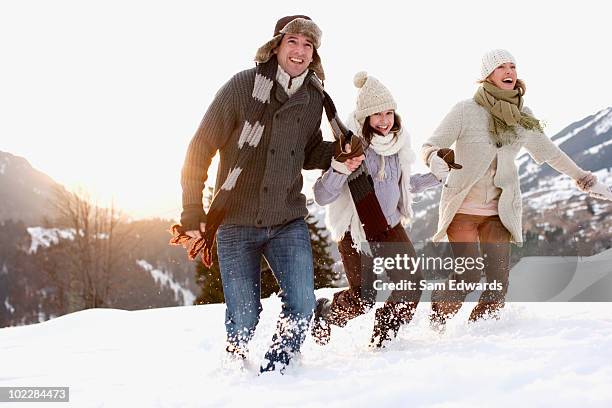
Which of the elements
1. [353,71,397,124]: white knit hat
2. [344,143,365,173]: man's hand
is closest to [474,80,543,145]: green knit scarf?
[353,71,397,124]: white knit hat

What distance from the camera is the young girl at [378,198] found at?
384 centimetres

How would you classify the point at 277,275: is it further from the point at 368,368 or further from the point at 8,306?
the point at 8,306

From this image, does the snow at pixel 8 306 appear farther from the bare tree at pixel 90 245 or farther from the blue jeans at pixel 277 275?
the blue jeans at pixel 277 275

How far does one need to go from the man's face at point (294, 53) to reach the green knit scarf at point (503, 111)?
1713 mm

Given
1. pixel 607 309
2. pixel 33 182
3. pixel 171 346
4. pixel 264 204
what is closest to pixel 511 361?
pixel 264 204

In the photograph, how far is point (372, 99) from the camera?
3.88 meters

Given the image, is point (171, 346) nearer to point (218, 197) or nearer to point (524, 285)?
point (218, 197)

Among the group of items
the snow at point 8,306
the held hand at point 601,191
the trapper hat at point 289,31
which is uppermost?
the trapper hat at point 289,31

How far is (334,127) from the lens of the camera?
362cm

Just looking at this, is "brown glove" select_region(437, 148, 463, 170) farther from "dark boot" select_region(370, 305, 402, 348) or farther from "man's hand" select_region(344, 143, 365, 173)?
"dark boot" select_region(370, 305, 402, 348)

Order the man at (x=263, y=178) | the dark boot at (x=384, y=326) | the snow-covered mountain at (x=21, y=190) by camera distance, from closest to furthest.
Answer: the man at (x=263, y=178) → the dark boot at (x=384, y=326) → the snow-covered mountain at (x=21, y=190)

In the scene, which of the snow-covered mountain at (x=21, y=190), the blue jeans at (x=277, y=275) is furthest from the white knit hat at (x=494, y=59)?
the snow-covered mountain at (x=21, y=190)

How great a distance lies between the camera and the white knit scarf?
3.86m

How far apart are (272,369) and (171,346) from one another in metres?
2.22
